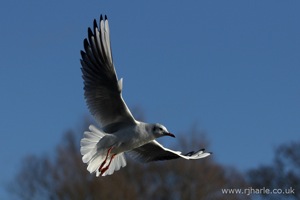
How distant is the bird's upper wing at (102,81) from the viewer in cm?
962

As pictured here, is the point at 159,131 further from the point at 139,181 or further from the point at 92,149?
the point at 139,181

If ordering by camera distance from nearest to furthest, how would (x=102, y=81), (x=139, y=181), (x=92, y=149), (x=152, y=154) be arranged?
(x=102, y=81)
(x=92, y=149)
(x=152, y=154)
(x=139, y=181)

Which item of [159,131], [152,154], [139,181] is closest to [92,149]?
[159,131]

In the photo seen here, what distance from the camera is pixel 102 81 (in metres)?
9.72

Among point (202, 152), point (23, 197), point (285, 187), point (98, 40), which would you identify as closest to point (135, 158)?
point (202, 152)

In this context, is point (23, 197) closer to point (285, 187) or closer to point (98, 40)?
point (285, 187)

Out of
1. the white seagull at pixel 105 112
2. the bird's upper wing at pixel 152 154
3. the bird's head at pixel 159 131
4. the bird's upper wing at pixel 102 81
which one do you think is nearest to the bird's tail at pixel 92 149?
the white seagull at pixel 105 112

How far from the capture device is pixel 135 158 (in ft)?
35.8

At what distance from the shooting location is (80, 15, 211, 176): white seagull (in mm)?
9648

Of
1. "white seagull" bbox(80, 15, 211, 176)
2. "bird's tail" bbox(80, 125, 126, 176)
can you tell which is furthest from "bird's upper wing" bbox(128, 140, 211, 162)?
"bird's tail" bbox(80, 125, 126, 176)

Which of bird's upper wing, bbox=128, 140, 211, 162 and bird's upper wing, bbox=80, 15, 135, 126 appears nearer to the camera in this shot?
bird's upper wing, bbox=80, 15, 135, 126

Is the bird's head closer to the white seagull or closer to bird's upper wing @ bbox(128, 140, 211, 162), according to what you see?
the white seagull

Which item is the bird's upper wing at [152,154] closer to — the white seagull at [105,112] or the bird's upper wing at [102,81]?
the white seagull at [105,112]

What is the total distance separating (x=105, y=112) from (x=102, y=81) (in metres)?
0.38
